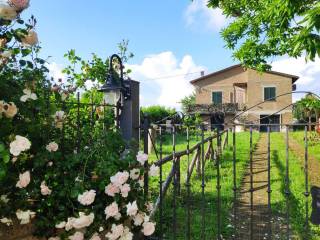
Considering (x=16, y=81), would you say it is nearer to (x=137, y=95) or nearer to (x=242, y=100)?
(x=137, y=95)

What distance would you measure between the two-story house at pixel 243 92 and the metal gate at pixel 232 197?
28.0 meters

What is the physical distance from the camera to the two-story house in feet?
129

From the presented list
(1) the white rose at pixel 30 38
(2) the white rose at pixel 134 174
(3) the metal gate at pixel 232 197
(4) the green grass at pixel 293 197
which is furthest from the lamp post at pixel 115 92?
(4) the green grass at pixel 293 197

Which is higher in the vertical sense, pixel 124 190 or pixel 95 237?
pixel 124 190

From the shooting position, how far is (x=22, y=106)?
267 cm

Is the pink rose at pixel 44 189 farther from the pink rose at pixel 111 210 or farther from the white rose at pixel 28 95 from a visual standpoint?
the white rose at pixel 28 95

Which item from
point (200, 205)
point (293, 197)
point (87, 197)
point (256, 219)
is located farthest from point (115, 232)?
point (293, 197)

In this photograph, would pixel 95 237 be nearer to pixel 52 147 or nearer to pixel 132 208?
pixel 132 208

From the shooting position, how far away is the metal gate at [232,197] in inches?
152

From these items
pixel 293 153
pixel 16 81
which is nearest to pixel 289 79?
pixel 293 153

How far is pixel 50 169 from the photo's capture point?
2.77 meters

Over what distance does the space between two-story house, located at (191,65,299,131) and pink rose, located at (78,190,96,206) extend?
3597 centimetres

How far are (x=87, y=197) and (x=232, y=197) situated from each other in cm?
545

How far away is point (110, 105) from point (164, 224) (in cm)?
263
